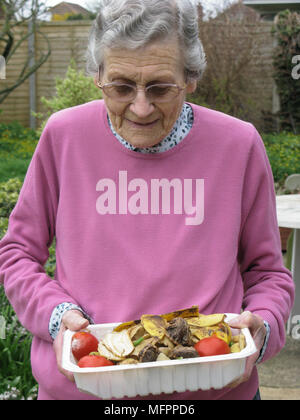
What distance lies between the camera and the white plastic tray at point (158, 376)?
3.84 feet

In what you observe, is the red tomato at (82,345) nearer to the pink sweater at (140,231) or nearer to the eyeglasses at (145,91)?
the pink sweater at (140,231)

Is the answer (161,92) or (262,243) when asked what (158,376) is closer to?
(262,243)

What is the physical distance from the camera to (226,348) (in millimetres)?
1243

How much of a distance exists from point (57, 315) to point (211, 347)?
39cm

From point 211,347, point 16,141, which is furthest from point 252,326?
point 16,141

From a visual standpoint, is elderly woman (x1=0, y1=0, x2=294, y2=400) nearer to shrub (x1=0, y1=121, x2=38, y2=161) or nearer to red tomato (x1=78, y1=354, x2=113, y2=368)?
red tomato (x1=78, y1=354, x2=113, y2=368)

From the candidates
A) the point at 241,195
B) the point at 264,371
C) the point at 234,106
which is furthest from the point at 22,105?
the point at 241,195

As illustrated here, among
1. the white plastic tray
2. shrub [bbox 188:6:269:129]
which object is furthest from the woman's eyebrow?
shrub [bbox 188:6:269:129]

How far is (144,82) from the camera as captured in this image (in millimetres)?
1385

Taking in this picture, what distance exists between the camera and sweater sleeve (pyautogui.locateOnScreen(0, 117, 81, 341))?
1.48 meters

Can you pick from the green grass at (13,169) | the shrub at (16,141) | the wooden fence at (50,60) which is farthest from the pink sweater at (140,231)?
the wooden fence at (50,60)

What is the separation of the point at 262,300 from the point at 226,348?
0.31m

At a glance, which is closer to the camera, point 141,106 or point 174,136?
point 141,106

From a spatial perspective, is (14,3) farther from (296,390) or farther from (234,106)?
(296,390)
